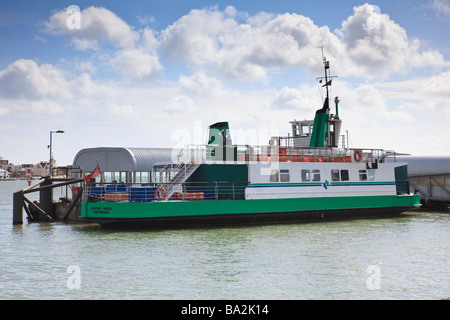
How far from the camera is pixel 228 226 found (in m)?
25.6

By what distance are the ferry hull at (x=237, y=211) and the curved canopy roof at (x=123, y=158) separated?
60.7 feet

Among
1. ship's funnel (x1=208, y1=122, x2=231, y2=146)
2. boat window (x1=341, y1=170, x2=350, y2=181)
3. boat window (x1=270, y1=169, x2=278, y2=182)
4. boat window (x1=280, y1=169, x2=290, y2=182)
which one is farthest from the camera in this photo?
boat window (x1=341, y1=170, x2=350, y2=181)

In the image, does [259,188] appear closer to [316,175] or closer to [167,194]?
[316,175]

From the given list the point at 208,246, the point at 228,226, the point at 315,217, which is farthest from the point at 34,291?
the point at 315,217

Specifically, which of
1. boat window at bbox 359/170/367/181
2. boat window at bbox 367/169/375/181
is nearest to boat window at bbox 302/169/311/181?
boat window at bbox 359/170/367/181

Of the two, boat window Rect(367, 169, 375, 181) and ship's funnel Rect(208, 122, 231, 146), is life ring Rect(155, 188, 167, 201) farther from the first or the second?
boat window Rect(367, 169, 375, 181)

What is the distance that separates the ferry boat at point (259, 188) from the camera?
24.2 m

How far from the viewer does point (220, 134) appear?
27.9m

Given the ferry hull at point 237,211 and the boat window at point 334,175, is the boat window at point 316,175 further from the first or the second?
the ferry hull at point 237,211

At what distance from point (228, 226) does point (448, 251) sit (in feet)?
37.7

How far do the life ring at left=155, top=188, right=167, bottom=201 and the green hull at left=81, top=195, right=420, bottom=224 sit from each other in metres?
0.51

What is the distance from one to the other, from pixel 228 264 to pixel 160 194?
32.6ft

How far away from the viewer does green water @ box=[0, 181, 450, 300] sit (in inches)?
481
